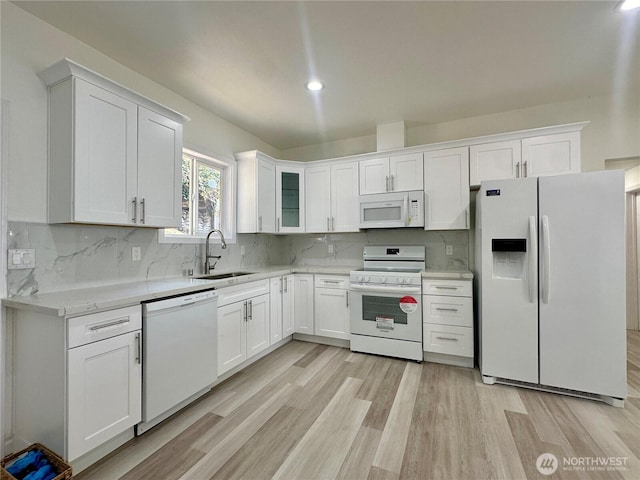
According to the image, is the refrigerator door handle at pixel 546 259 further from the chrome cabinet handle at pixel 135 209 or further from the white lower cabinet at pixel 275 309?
the chrome cabinet handle at pixel 135 209

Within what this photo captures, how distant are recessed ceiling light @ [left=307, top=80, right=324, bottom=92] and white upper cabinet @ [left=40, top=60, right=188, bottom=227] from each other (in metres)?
1.25

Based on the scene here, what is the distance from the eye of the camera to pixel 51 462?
1.47 m

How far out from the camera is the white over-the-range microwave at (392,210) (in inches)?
126

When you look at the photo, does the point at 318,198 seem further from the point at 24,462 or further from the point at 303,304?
the point at 24,462

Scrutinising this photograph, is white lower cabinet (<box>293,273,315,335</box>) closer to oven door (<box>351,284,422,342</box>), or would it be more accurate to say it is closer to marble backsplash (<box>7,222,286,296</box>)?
oven door (<box>351,284,422,342</box>)

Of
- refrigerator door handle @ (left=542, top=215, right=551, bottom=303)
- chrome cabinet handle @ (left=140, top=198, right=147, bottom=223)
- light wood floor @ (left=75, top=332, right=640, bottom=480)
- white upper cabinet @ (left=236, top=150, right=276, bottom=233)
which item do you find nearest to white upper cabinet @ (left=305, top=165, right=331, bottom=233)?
white upper cabinet @ (left=236, top=150, right=276, bottom=233)

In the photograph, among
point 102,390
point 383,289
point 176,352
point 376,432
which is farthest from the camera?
point 383,289

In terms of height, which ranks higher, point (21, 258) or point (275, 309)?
point (21, 258)

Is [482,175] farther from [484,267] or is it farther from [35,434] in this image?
[35,434]

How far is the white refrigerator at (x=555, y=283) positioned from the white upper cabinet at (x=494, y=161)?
550 millimetres

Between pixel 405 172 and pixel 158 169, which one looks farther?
pixel 405 172

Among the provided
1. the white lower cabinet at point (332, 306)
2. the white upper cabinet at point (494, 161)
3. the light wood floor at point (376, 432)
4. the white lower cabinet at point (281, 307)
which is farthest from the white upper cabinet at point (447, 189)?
the white lower cabinet at point (281, 307)

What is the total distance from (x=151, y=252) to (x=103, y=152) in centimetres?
91

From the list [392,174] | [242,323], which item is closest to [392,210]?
[392,174]
